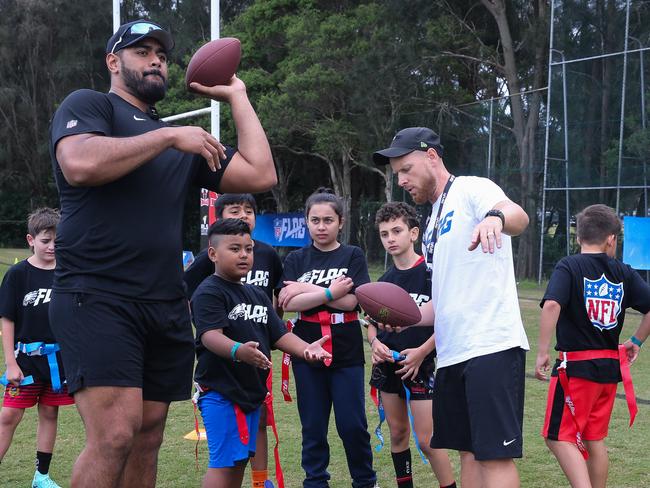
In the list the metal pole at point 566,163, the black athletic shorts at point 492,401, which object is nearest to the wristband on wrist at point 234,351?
the black athletic shorts at point 492,401

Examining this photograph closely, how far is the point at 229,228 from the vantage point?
16.1 feet

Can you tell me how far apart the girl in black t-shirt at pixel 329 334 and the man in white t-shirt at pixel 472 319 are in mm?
1143

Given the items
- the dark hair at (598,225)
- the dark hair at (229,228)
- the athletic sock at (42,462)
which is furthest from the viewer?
the athletic sock at (42,462)

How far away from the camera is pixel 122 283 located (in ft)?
11.1

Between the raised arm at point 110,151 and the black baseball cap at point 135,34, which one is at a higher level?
the black baseball cap at point 135,34

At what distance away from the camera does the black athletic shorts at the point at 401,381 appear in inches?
204

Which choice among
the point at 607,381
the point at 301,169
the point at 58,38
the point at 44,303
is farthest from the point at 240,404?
the point at 58,38

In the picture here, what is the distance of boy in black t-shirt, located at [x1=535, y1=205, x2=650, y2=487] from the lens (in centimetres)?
491

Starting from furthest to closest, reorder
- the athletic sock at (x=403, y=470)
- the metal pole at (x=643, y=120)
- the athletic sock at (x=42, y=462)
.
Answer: the metal pole at (x=643, y=120)
the athletic sock at (x=42, y=462)
the athletic sock at (x=403, y=470)

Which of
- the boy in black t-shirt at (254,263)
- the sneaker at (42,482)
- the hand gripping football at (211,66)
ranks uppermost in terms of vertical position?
the hand gripping football at (211,66)

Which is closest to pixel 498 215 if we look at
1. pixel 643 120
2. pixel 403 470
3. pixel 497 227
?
pixel 497 227

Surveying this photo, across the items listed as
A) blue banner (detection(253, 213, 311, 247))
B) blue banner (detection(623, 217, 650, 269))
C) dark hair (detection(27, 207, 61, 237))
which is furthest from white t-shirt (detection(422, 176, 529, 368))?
blue banner (detection(253, 213, 311, 247))

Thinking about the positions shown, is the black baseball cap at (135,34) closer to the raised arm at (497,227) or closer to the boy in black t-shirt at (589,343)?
the raised arm at (497,227)

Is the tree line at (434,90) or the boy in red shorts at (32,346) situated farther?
the tree line at (434,90)
